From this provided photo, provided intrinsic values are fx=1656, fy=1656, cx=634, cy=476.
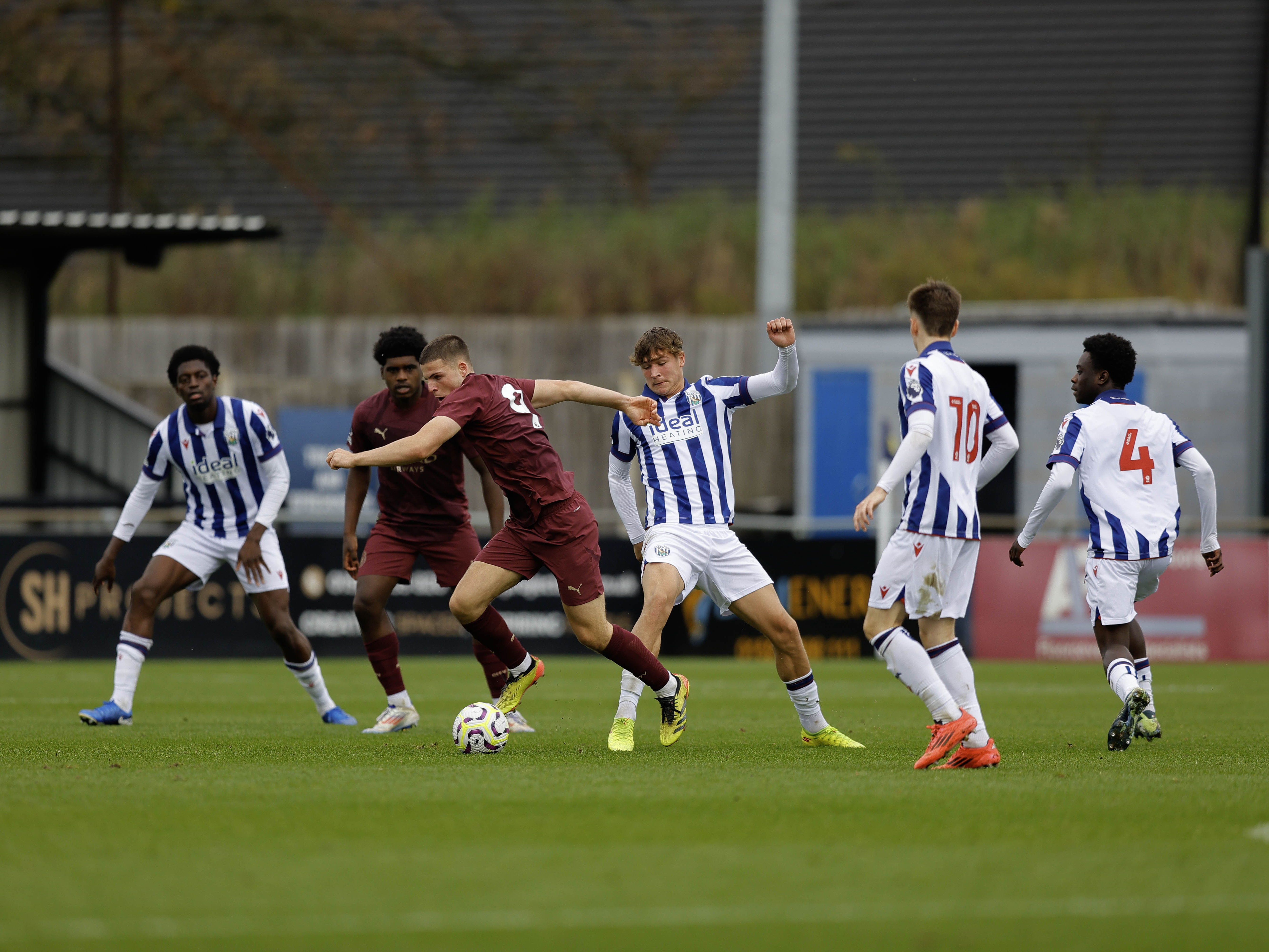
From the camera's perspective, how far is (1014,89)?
26.9m

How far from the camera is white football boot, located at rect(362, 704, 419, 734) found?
345 inches

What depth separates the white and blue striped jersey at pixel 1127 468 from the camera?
8.34 metres

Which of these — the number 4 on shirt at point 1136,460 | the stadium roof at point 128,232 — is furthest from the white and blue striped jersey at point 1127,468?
the stadium roof at point 128,232

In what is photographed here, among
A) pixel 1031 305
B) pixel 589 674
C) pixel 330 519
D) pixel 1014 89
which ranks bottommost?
pixel 589 674

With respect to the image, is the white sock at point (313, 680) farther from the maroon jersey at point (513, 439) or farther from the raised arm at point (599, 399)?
the raised arm at point (599, 399)

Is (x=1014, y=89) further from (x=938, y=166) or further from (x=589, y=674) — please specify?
(x=589, y=674)

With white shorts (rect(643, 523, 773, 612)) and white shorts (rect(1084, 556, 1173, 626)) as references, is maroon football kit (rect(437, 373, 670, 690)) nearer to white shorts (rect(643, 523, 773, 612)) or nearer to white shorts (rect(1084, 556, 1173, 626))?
white shorts (rect(643, 523, 773, 612))

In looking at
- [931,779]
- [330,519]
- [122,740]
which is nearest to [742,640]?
[330,519]

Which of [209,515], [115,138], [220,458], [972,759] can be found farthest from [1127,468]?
[115,138]

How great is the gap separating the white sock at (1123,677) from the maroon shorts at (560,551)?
101 inches

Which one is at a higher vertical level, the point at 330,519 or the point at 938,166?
the point at 938,166

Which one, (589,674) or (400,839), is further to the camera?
(589,674)

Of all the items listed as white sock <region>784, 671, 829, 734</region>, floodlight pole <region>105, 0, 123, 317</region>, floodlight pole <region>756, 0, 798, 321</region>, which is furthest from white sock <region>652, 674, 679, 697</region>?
floodlight pole <region>105, 0, 123, 317</region>

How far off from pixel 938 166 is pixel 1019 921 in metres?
24.1
